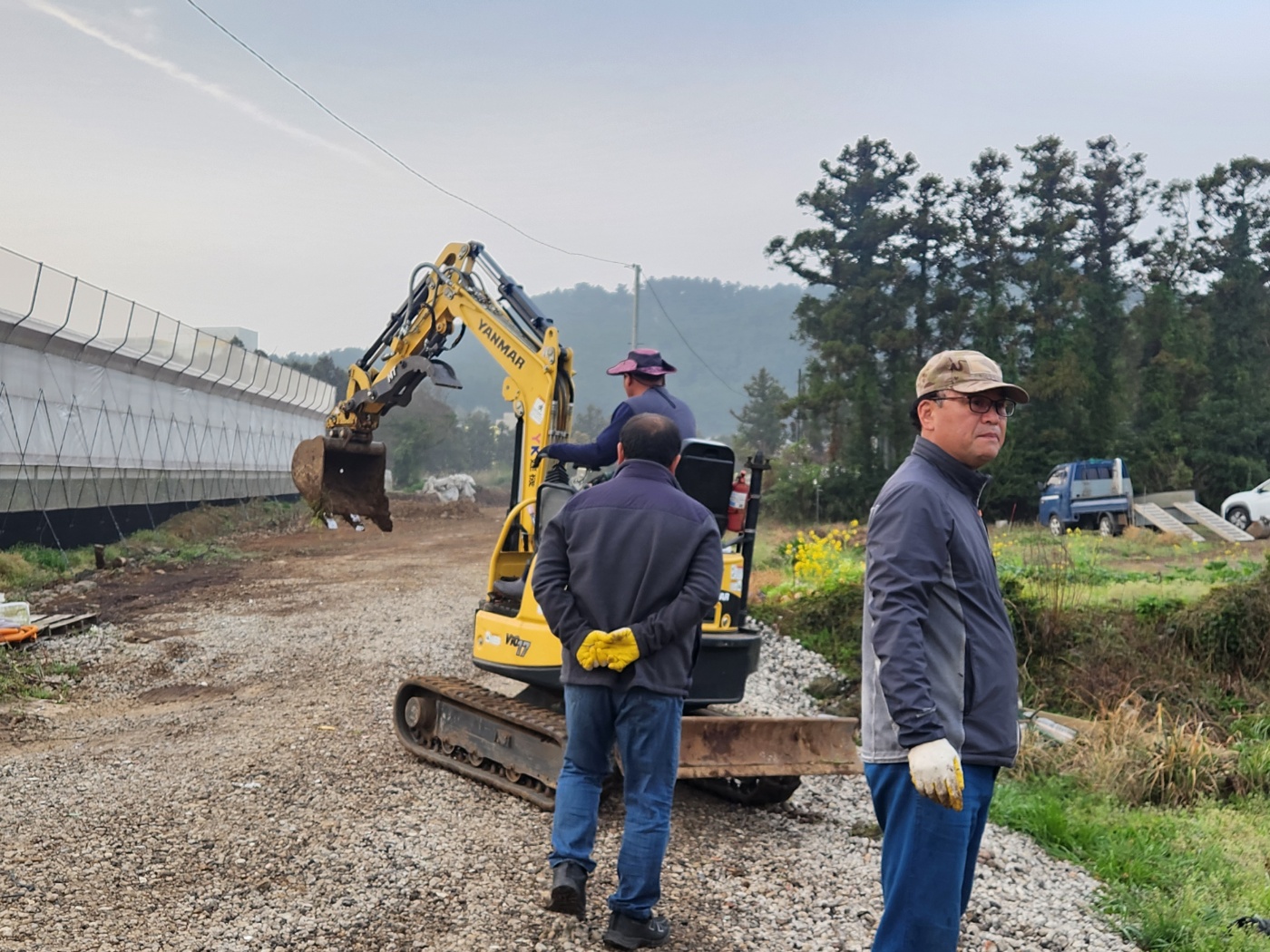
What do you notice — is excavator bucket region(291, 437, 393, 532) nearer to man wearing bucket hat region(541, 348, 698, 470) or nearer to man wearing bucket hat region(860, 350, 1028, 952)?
man wearing bucket hat region(541, 348, 698, 470)

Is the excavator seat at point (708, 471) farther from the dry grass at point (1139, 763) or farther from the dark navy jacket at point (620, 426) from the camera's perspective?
the dry grass at point (1139, 763)

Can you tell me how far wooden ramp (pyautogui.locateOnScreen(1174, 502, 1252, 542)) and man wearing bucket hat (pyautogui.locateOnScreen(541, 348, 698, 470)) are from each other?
20510 mm

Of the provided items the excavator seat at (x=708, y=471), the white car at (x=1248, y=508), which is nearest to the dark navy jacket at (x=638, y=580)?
the excavator seat at (x=708, y=471)

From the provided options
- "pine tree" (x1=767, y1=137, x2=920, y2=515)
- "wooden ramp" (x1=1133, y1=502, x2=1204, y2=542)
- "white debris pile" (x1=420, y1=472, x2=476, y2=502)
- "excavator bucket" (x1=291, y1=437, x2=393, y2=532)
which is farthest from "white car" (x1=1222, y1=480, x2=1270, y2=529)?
"white debris pile" (x1=420, y1=472, x2=476, y2=502)

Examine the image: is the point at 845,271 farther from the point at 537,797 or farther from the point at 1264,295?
the point at 537,797

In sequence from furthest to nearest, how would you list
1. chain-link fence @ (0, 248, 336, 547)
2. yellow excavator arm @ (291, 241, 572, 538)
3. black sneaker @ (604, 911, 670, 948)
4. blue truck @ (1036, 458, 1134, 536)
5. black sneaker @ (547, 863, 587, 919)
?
blue truck @ (1036, 458, 1134, 536)
chain-link fence @ (0, 248, 336, 547)
yellow excavator arm @ (291, 241, 572, 538)
black sneaker @ (547, 863, 587, 919)
black sneaker @ (604, 911, 670, 948)

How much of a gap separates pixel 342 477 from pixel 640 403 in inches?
197

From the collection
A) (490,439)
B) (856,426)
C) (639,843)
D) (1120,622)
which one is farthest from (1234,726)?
(490,439)

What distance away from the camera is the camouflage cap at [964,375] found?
10.4ft

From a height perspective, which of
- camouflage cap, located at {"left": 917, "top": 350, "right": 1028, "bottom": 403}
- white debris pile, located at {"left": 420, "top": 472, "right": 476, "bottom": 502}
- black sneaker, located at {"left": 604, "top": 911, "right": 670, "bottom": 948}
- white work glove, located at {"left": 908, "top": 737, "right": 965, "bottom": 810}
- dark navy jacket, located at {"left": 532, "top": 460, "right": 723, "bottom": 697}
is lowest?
white debris pile, located at {"left": 420, "top": 472, "right": 476, "bottom": 502}

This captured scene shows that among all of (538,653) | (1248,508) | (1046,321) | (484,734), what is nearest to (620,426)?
(538,653)

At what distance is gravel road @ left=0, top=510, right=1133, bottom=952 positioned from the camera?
4469mm

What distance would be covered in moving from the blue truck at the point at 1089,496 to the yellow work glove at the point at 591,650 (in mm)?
25745

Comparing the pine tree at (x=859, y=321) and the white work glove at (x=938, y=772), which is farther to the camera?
the pine tree at (x=859, y=321)
